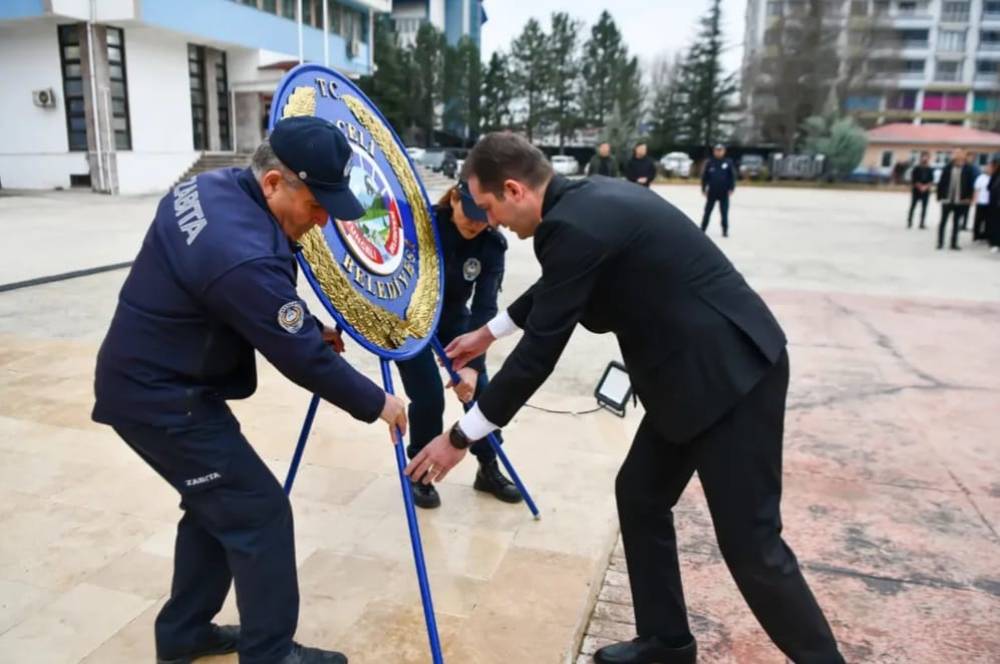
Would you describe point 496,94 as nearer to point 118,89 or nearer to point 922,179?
point 118,89

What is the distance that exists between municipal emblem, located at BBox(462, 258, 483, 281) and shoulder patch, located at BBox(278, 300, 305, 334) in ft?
5.15

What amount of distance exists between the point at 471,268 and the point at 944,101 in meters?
83.0

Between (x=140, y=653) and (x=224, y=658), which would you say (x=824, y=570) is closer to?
(x=224, y=658)

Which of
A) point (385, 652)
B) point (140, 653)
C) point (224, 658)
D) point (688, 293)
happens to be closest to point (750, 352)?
Result: point (688, 293)

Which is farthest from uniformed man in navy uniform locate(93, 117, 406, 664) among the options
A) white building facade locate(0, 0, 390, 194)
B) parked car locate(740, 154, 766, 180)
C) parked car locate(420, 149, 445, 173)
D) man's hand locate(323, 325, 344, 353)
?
parked car locate(740, 154, 766, 180)

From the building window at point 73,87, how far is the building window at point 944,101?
2888 inches

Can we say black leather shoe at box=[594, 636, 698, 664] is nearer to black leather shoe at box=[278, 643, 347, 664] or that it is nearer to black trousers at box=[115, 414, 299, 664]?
black leather shoe at box=[278, 643, 347, 664]

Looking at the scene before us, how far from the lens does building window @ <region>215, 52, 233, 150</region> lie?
2662 cm

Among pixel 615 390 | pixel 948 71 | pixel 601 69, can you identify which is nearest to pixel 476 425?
pixel 615 390

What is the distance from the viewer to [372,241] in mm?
2830

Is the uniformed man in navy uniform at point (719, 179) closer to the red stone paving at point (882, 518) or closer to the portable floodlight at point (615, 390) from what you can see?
the red stone paving at point (882, 518)

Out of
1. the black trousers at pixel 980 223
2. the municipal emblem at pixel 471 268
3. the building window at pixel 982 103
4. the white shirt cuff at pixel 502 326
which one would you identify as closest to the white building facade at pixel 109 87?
the black trousers at pixel 980 223

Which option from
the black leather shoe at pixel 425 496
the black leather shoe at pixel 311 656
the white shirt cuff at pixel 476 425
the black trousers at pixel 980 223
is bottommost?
the black leather shoe at pixel 425 496

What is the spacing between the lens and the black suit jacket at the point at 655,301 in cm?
203
